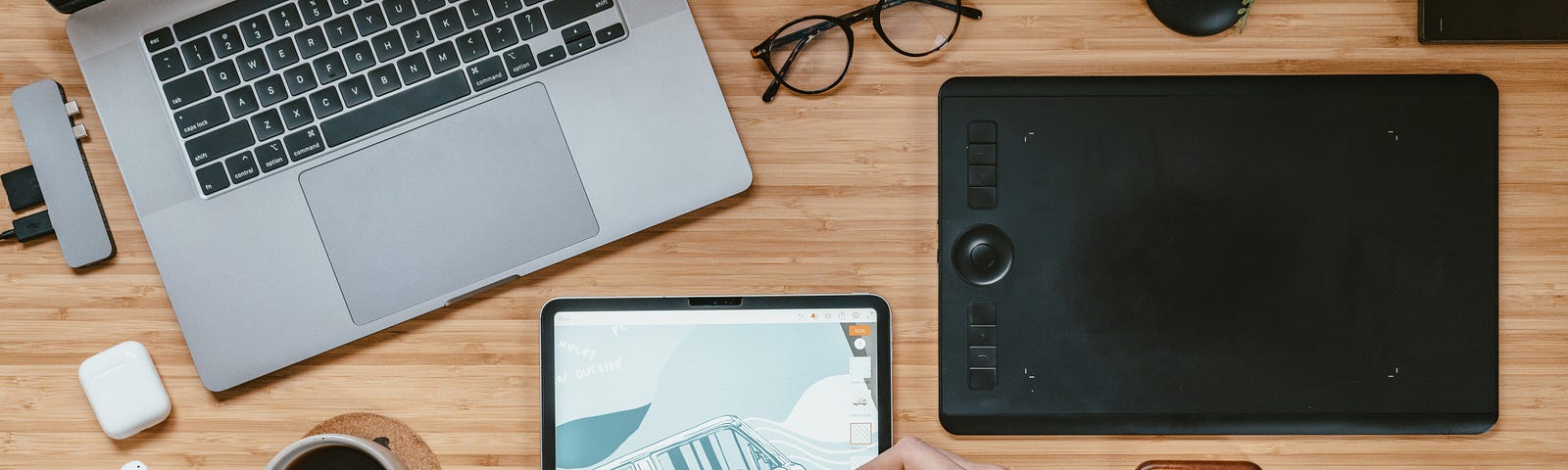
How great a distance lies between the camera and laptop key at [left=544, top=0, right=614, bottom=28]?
74 cm

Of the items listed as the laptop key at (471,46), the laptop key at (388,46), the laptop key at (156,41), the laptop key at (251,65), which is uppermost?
the laptop key at (156,41)

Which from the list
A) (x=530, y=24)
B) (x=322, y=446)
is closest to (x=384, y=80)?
(x=530, y=24)

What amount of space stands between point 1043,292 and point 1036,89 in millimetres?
172

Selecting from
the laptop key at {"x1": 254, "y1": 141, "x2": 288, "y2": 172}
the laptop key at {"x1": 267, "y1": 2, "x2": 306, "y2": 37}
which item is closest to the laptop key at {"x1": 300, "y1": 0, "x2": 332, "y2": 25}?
the laptop key at {"x1": 267, "y1": 2, "x2": 306, "y2": 37}

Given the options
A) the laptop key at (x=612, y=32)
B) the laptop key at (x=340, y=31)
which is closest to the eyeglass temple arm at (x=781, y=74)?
the laptop key at (x=612, y=32)

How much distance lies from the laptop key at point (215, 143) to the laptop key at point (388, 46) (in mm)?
121

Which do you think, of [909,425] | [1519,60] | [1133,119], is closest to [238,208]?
[909,425]

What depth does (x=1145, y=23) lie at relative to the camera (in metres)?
0.79

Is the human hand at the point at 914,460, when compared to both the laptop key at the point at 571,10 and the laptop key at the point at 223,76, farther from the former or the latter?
the laptop key at the point at 223,76

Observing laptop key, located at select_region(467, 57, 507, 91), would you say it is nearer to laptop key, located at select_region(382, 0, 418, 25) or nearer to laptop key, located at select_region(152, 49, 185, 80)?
laptop key, located at select_region(382, 0, 418, 25)

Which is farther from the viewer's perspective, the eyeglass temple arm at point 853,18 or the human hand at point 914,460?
the eyeglass temple arm at point 853,18

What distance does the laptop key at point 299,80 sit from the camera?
733 mm

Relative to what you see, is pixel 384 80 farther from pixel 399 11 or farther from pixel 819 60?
pixel 819 60

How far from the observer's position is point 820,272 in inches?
31.0
